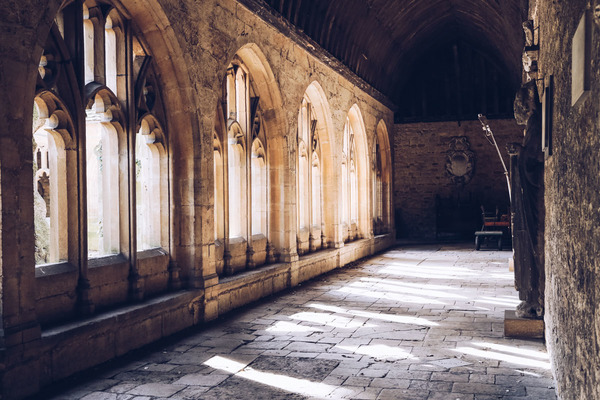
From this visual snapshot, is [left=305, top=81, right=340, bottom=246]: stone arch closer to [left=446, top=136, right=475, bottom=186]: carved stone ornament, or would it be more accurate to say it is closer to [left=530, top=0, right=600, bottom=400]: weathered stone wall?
[left=530, top=0, right=600, bottom=400]: weathered stone wall

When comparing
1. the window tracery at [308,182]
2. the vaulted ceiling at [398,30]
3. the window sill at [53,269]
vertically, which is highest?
the vaulted ceiling at [398,30]

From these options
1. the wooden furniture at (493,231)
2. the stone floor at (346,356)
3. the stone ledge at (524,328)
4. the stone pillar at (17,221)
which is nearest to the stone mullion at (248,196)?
the stone floor at (346,356)

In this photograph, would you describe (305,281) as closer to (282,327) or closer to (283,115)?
(283,115)

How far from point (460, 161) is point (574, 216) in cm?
1468

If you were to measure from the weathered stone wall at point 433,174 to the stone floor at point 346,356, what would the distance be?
9.73 meters

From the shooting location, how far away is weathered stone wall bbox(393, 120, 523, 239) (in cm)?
1631

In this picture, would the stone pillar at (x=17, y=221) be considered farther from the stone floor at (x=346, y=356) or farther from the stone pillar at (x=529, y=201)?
the stone pillar at (x=529, y=201)

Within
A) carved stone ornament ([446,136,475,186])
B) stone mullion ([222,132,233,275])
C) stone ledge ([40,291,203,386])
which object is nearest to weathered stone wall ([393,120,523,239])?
carved stone ornament ([446,136,475,186])

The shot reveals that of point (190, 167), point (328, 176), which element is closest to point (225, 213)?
point (190, 167)

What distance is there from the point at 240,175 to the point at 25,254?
12.6 ft

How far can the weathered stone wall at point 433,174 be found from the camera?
16312 millimetres

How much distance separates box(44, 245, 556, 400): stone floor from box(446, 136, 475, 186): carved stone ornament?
972 cm

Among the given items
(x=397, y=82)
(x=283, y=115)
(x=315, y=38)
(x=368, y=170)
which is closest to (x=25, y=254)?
(x=283, y=115)

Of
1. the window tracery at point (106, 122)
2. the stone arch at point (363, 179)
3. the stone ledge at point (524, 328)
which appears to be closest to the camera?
the window tracery at point (106, 122)
